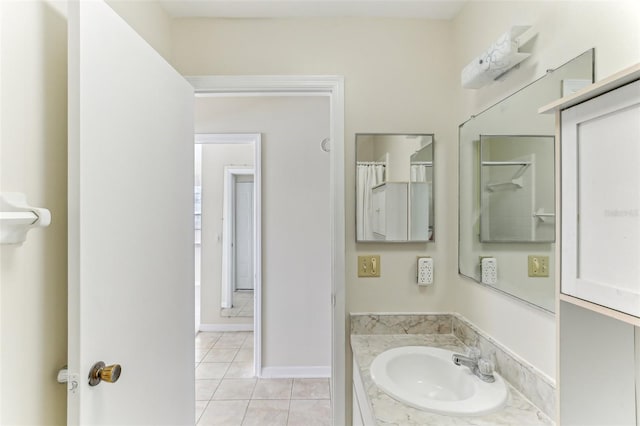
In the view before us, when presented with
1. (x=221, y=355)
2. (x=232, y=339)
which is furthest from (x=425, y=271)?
(x=232, y=339)

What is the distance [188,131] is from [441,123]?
1267mm

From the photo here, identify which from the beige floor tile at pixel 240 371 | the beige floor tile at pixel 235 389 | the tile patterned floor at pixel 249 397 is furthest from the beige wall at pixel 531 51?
the beige floor tile at pixel 240 371

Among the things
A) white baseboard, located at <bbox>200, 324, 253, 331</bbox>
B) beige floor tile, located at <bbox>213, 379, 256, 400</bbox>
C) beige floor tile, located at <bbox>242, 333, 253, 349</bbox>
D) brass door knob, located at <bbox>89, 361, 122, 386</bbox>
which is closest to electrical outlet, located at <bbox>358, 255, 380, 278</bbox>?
brass door knob, located at <bbox>89, 361, 122, 386</bbox>

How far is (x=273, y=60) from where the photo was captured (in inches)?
63.8

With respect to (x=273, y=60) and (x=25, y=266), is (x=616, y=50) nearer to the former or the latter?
(x=273, y=60)

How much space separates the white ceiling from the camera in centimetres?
150

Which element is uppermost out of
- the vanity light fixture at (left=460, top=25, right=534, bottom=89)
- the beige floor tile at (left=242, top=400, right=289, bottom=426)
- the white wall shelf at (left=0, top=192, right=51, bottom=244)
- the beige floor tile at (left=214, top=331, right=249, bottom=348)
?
the vanity light fixture at (left=460, top=25, right=534, bottom=89)

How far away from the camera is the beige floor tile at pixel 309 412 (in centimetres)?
214

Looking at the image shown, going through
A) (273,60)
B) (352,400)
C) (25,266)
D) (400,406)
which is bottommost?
(352,400)

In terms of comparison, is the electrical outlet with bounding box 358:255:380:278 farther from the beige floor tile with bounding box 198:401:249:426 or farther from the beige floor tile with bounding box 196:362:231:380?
the beige floor tile with bounding box 196:362:231:380

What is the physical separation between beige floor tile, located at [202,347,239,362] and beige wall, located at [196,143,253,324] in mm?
520

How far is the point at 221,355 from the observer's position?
3125 mm

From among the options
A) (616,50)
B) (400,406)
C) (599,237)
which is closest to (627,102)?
(599,237)

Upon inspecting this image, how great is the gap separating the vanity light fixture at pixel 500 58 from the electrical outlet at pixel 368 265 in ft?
2.99
